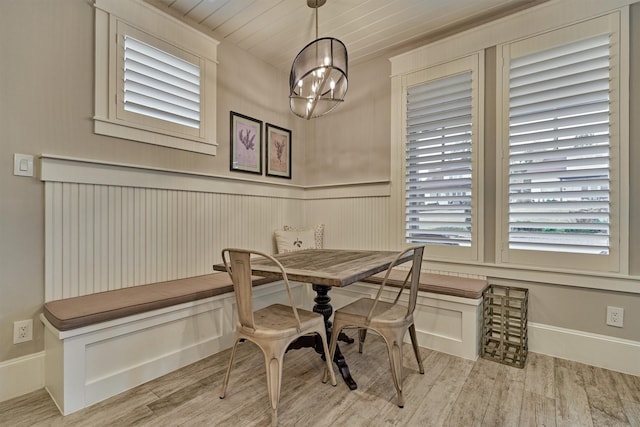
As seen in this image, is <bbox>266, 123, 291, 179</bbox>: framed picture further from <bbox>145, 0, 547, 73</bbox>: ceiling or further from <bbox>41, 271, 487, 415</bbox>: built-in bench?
<bbox>41, 271, 487, 415</bbox>: built-in bench

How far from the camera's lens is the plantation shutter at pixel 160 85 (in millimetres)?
2223

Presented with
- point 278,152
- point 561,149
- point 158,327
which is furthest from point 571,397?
point 278,152

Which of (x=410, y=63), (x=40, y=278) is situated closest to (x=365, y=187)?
(x=410, y=63)

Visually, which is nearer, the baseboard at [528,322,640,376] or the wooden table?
the wooden table

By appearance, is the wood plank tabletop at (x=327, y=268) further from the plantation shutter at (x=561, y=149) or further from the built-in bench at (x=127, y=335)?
the plantation shutter at (x=561, y=149)

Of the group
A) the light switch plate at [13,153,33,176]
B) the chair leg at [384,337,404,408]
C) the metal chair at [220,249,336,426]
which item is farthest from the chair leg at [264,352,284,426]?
the light switch plate at [13,153,33,176]

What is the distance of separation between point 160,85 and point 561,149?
3.06 metres

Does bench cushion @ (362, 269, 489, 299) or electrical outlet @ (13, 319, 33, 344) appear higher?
bench cushion @ (362, 269, 489, 299)

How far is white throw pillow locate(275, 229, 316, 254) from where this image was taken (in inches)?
127

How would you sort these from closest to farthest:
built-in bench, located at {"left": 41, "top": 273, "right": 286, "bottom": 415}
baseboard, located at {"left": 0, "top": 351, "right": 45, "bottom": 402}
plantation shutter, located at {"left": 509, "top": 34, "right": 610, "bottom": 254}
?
built-in bench, located at {"left": 41, "top": 273, "right": 286, "bottom": 415} < baseboard, located at {"left": 0, "top": 351, "right": 45, "bottom": 402} < plantation shutter, located at {"left": 509, "top": 34, "right": 610, "bottom": 254}

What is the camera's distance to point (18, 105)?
1.79m

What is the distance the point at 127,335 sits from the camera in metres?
1.78

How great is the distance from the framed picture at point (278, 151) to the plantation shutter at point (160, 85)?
871mm

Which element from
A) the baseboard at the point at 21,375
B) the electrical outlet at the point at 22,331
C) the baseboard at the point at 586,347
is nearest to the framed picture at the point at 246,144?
the electrical outlet at the point at 22,331
